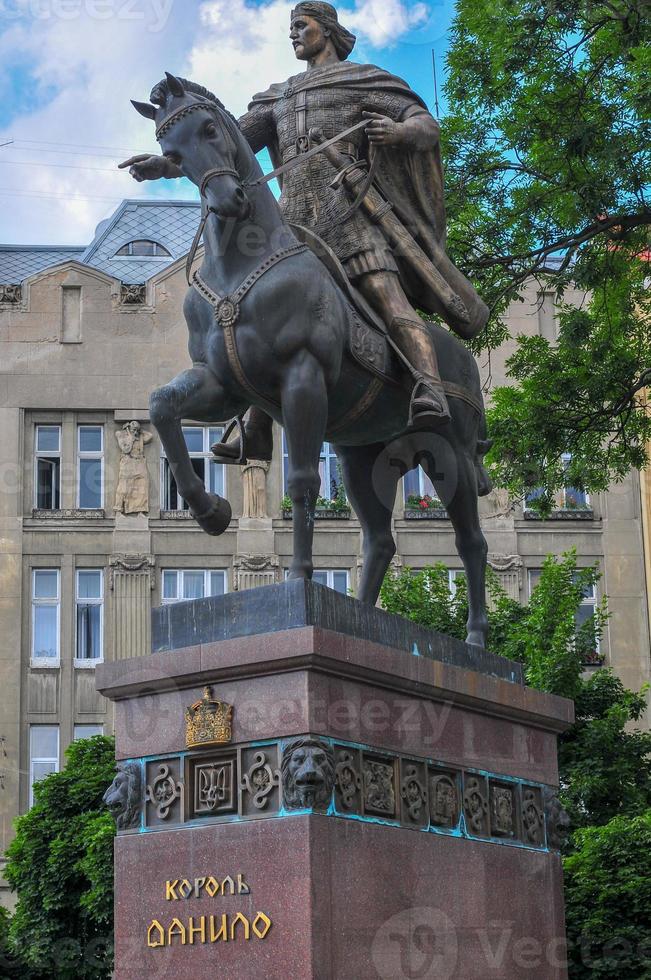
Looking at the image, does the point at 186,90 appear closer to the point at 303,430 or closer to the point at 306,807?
the point at 303,430

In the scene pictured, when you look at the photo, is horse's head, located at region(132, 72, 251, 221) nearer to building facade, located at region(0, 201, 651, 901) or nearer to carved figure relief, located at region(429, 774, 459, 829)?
carved figure relief, located at region(429, 774, 459, 829)

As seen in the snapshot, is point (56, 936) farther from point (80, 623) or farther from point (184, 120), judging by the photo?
point (184, 120)

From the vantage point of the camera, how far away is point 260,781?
8336mm

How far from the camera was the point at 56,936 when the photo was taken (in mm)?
27125

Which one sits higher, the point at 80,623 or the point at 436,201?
the point at 80,623

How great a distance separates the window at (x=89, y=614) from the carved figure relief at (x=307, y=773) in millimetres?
32196

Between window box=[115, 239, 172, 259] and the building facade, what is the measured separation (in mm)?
4659

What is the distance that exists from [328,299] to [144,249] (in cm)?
3907

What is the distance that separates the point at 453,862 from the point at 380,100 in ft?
15.0

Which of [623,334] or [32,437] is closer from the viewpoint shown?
[623,334]

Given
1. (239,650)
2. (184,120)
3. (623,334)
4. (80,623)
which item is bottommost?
(239,650)

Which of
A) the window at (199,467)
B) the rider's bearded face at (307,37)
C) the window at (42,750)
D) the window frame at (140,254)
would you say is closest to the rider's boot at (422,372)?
the rider's bearded face at (307,37)

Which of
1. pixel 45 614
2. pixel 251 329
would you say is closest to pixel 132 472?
pixel 45 614

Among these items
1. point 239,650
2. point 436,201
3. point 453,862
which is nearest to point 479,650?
point 453,862
